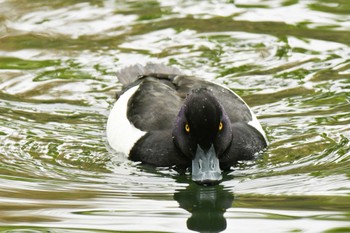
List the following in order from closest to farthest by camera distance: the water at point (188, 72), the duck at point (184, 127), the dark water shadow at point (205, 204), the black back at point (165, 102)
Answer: the dark water shadow at point (205, 204) → the water at point (188, 72) → the duck at point (184, 127) → the black back at point (165, 102)

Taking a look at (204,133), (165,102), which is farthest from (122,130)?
(204,133)

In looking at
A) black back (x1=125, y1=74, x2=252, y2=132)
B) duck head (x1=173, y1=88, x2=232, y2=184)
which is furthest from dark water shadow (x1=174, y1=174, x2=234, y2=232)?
black back (x1=125, y1=74, x2=252, y2=132)

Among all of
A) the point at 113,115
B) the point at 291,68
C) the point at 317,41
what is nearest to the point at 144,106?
the point at 113,115

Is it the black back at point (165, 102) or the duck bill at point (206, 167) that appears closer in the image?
the duck bill at point (206, 167)

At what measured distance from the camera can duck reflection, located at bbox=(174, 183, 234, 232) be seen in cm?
731

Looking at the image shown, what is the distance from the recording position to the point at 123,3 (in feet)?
46.4

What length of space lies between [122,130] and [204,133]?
1.49m

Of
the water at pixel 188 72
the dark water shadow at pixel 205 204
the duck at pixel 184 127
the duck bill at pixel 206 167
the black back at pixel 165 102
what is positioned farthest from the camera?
the black back at pixel 165 102

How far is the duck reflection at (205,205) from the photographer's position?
7.31 meters

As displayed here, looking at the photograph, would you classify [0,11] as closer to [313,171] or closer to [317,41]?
[317,41]

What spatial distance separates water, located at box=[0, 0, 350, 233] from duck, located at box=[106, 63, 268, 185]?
141 millimetres

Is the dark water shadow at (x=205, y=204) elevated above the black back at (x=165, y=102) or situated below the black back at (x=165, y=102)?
below

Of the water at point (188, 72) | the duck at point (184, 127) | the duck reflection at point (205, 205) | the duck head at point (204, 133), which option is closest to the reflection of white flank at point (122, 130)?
the duck at point (184, 127)

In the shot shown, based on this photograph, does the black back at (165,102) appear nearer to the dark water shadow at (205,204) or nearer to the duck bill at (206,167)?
the duck bill at (206,167)
